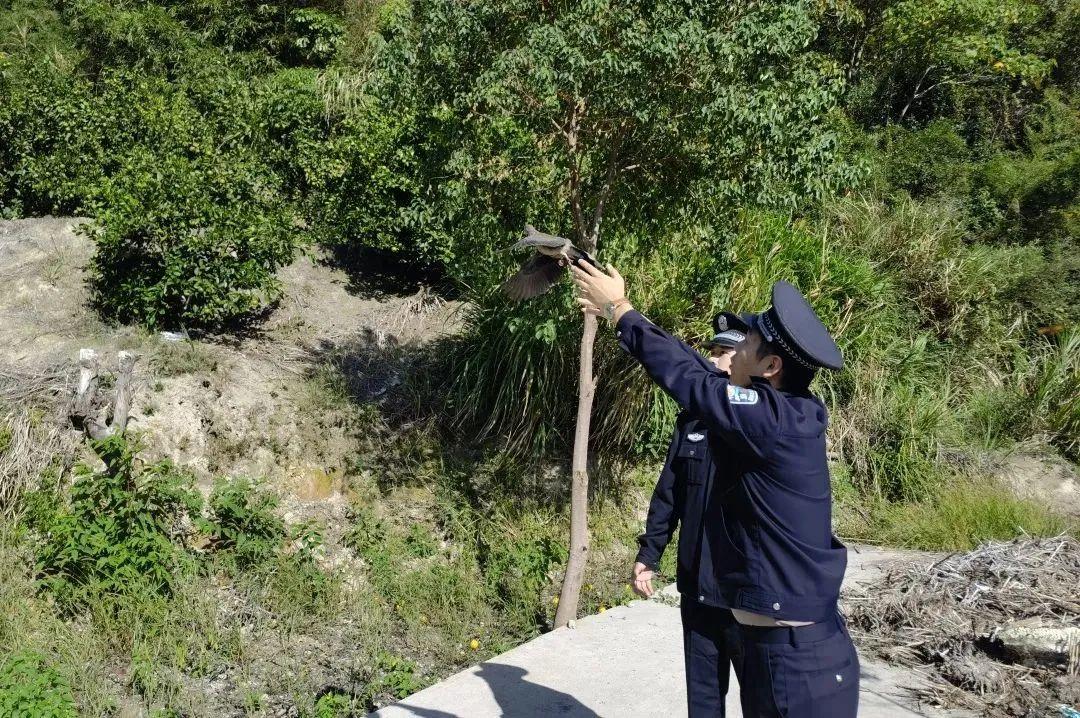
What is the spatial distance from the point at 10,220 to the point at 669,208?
6.92m

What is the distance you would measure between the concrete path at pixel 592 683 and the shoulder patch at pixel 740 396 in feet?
7.43

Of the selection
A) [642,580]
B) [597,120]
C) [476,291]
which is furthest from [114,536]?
[597,120]

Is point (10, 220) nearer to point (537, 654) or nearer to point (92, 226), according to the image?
point (92, 226)

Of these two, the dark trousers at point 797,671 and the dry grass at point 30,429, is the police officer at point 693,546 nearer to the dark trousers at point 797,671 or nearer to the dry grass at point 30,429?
the dark trousers at point 797,671

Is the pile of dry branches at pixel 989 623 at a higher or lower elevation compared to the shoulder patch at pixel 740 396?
lower

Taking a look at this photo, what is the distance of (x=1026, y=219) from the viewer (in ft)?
36.2

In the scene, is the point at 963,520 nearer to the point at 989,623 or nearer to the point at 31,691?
the point at 989,623

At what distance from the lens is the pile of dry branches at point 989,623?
4.53 m

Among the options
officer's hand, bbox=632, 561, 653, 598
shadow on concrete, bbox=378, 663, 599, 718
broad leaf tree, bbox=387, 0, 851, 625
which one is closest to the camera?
officer's hand, bbox=632, 561, 653, 598

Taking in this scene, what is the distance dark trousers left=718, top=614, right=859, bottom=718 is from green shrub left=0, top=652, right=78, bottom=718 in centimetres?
314

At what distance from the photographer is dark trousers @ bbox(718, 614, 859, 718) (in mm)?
2736

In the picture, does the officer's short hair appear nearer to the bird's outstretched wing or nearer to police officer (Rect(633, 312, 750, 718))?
police officer (Rect(633, 312, 750, 718))

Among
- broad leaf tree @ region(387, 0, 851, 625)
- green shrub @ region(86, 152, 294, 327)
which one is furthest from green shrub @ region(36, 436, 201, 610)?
broad leaf tree @ region(387, 0, 851, 625)

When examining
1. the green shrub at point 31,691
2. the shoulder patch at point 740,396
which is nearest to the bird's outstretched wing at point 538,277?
the shoulder patch at point 740,396
